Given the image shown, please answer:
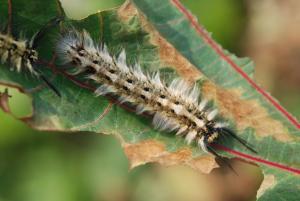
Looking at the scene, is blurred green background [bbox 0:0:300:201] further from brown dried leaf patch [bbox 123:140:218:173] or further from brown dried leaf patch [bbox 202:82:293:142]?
brown dried leaf patch [bbox 202:82:293:142]

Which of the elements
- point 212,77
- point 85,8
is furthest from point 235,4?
point 212,77

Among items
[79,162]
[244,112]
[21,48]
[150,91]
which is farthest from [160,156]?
[79,162]

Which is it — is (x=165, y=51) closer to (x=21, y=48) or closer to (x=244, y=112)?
(x=244, y=112)

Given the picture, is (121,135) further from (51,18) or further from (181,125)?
(51,18)

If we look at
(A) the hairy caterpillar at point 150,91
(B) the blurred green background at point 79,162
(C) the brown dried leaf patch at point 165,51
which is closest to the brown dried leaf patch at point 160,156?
(A) the hairy caterpillar at point 150,91

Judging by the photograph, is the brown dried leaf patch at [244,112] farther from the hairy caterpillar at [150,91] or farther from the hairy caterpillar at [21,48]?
the hairy caterpillar at [21,48]

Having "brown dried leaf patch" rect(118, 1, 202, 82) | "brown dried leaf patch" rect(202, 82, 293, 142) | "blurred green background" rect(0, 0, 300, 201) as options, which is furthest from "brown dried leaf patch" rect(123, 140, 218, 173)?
"blurred green background" rect(0, 0, 300, 201)

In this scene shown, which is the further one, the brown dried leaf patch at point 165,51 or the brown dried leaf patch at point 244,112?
the brown dried leaf patch at point 244,112
